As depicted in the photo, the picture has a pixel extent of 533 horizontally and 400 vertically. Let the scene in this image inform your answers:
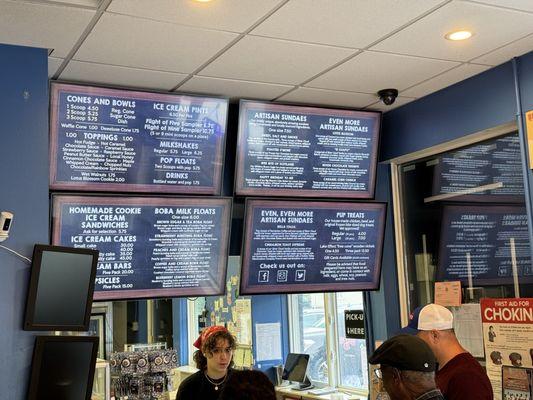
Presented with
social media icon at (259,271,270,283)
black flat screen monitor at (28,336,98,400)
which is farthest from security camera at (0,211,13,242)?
social media icon at (259,271,270,283)

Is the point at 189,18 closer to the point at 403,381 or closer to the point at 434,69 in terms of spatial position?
the point at 434,69

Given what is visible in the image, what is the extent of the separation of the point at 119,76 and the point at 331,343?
14.2ft

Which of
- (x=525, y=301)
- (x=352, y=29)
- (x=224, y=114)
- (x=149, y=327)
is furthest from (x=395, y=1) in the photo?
(x=149, y=327)

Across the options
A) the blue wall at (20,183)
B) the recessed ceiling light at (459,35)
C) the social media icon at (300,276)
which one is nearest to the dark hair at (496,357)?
the social media icon at (300,276)

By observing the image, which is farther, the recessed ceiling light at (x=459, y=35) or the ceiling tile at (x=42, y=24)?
the recessed ceiling light at (x=459, y=35)

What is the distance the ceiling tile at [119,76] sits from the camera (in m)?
3.60

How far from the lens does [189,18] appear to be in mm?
3000

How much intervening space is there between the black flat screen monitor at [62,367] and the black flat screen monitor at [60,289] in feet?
0.23

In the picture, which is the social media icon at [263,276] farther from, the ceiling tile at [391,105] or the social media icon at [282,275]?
the ceiling tile at [391,105]

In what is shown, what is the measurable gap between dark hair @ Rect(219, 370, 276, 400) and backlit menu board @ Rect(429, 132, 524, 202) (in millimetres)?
2447

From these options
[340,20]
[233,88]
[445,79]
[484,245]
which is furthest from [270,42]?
[484,245]

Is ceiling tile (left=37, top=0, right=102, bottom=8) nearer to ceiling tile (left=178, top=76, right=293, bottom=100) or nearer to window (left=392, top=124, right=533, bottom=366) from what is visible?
ceiling tile (left=178, top=76, right=293, bottom=100)

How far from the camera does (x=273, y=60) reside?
11.8 ft

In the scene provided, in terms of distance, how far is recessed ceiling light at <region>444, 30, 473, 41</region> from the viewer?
10.8 ft
